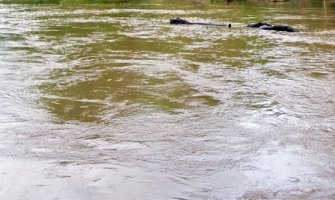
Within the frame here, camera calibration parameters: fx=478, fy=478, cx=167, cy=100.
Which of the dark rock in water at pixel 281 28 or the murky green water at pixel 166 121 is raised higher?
the dark rock in water at pixel 281 28

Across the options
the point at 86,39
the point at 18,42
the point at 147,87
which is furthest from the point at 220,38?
the point at 147,87

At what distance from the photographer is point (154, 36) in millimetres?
17422

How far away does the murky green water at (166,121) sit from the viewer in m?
5.11

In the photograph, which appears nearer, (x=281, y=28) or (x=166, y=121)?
(x=166, y=121)

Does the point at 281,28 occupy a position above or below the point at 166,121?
above

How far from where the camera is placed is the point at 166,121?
7.37m

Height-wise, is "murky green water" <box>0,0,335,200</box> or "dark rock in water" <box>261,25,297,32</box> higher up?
"dark rock in water" <box>261,25,297,32</box>

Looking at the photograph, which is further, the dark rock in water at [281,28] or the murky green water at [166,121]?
the dark rock in water at [281,28]

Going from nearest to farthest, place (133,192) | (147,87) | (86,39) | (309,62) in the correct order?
(133,192) < (147,87) < (309,62) < (86,39)

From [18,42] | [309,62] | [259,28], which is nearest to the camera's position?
[309,62]

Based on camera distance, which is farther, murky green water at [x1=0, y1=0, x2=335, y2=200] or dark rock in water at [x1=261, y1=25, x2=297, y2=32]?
dark rock in water at [x1=261, y1=25, x2=297, y2=32]

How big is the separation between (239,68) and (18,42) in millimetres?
7836

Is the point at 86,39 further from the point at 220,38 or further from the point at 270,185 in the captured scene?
the point at 270,185

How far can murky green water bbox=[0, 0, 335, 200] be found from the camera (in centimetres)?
511
